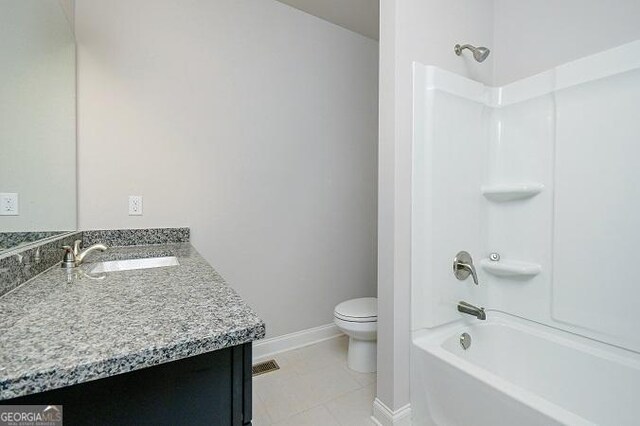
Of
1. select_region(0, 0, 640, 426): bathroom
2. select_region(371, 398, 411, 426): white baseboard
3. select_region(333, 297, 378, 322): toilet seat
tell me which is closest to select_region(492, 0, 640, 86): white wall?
select_region(0, 0, 640, 426): bathroom

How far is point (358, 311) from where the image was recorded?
1.89 m

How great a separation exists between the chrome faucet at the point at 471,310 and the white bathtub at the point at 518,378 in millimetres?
101

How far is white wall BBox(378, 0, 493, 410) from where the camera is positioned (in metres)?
1.39

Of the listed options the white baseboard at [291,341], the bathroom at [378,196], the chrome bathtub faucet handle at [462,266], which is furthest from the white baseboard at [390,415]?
the white baseboard at [291,341]

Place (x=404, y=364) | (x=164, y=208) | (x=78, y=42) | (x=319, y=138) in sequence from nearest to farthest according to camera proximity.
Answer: (x=404, y=364)
(x=78, y=42)
(x=164, y=208)
(x=319, y=138)

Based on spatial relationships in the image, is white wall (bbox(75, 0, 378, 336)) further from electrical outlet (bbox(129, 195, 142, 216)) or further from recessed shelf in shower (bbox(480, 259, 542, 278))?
recessed shelf in shower (bbox(480, 259, 542, 278))

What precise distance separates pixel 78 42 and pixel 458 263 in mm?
2407

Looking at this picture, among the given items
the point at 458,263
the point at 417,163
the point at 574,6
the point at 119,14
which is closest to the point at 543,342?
the point at 458,263

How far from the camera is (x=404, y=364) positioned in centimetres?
141

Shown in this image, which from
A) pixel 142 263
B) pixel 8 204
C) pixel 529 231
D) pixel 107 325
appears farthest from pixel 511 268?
pixel 8 204

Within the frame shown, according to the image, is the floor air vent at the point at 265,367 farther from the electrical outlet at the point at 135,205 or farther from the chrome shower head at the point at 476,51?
the chrome shower head at the point at 476,51

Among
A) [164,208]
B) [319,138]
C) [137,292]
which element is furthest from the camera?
[319,138]

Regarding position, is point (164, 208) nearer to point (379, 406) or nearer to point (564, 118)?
point (379, 406)

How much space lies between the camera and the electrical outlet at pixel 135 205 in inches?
64.9
